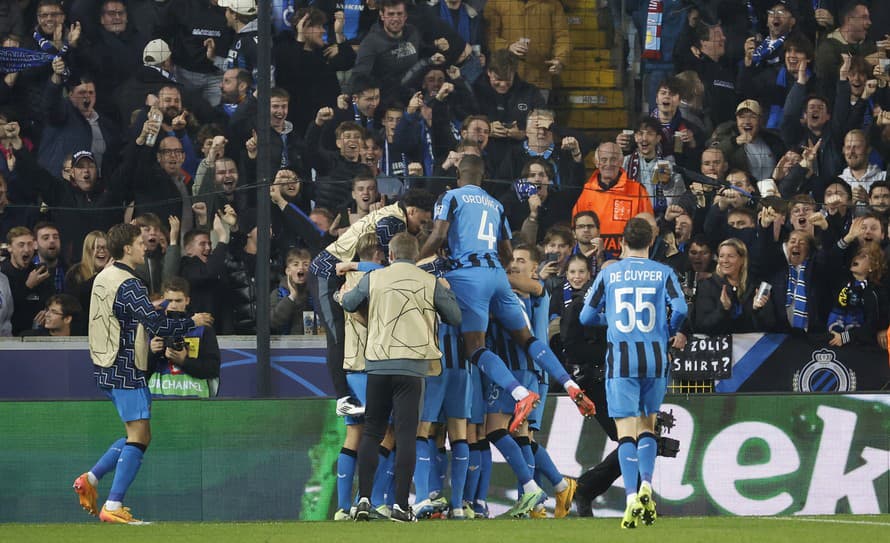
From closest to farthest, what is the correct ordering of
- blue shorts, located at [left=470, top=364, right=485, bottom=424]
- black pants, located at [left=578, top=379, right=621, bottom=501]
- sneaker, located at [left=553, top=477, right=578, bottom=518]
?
blue shorts, located at [left=470, top=364, right=485, bottom=424]
sneaker, located at [left=553, top=477, right=578, bottom=518]
black pants, located at [left=578, top=379, right=621, bottom=501]

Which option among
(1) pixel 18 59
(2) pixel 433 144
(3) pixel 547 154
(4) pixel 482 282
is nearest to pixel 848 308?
(3) pixel 547 154

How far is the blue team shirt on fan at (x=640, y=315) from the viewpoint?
8.77m

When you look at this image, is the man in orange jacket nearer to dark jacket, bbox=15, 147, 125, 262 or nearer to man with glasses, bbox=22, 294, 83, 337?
dark jacket, bbox=15, 147, 125, 262

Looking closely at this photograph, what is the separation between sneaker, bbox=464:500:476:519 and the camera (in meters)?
10.0

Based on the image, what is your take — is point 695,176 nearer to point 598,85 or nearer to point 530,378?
point 598,85

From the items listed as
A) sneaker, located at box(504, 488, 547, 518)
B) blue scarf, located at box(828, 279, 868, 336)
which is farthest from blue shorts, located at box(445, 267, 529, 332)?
blue scarf, located at box(828, 279, 868, 336)

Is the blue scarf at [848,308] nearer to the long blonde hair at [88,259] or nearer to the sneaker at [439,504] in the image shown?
the sneaker at [439,504]

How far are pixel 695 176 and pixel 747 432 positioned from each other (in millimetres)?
3664

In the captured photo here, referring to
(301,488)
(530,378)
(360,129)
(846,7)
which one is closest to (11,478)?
(301,488)

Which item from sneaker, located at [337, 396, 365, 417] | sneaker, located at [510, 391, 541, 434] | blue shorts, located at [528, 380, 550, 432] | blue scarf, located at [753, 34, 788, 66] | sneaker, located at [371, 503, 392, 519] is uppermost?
blue scarf, located at [753, 34, 788, 66]

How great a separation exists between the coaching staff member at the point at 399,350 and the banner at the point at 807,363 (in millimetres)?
5029

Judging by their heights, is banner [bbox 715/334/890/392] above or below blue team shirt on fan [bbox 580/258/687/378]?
below

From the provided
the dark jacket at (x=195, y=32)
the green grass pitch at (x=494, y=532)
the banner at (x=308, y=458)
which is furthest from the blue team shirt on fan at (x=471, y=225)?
the dark jacket at (x=195, y=32)

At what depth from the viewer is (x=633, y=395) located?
8781 mm
